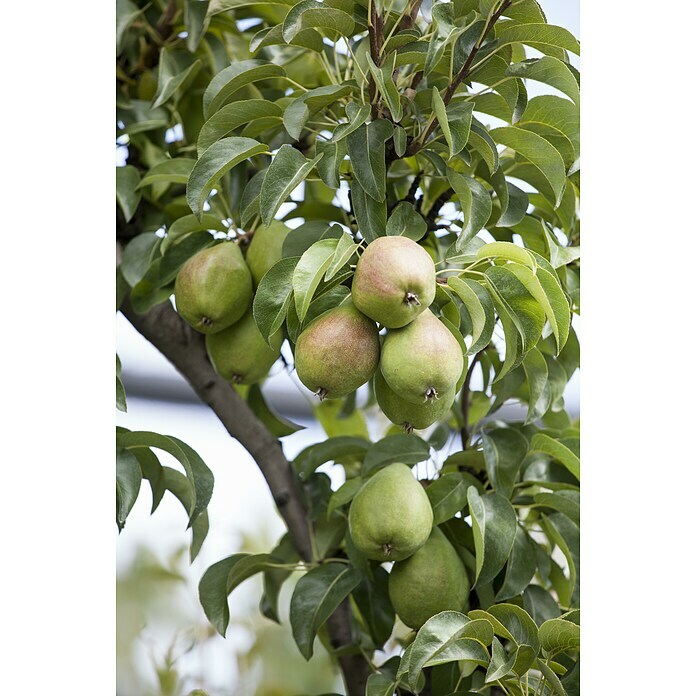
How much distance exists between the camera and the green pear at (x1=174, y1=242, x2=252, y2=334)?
646mm

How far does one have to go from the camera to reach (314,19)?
575mm

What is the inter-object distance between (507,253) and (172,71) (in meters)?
0.44

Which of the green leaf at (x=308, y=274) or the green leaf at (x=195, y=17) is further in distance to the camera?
the green leaf at (x=195, y=17)

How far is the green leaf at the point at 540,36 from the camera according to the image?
0.56 metres

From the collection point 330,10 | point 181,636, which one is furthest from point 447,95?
point 181,636

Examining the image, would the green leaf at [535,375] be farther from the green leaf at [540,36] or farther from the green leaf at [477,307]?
the green leaf at [540,36]

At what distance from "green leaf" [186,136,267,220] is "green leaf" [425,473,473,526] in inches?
10.7

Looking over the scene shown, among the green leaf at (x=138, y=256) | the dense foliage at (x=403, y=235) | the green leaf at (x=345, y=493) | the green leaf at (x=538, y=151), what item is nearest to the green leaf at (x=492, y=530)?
the dense foliage at (x=403, y=235)

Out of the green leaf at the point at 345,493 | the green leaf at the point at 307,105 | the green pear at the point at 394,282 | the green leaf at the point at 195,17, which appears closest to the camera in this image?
the green pear at the point at 394,282

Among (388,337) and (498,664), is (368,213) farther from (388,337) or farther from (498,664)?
(498,664)

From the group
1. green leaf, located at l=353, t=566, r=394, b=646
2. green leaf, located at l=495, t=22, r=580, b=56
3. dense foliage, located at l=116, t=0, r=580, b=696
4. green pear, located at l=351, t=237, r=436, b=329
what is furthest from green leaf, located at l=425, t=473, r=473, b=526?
green leaf, located at l=495, t=22, r=580, b=56

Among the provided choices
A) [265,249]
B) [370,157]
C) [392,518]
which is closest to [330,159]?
[370,157]

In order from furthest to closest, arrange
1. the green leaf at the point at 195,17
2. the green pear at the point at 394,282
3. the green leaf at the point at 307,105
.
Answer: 1. the green leaf at the point at 195,17
2. the green leaf at the point at 307,105
3. the green pear at the point at 394,282

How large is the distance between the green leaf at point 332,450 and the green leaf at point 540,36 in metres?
0.39
